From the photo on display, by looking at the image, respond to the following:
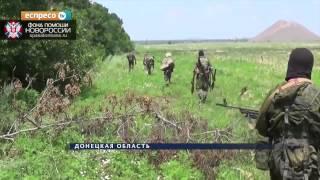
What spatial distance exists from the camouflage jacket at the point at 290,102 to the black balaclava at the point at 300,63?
0.17 ft

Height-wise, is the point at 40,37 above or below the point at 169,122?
above

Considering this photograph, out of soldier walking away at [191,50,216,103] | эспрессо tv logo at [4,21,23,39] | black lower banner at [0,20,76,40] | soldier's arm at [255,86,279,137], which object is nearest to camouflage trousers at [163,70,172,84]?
black lower banner at [0,20,76,40]

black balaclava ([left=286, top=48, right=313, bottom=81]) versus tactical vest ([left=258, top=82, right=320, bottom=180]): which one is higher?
black balaclava ([left=286, top=48, right=313, bottom=81])

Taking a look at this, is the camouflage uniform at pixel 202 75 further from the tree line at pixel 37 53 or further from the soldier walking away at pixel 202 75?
the tree line at pixel 37 53

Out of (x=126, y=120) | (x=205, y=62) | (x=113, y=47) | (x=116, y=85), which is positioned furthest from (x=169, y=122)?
(x=113, y=47)

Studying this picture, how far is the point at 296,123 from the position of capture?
525 centimetres

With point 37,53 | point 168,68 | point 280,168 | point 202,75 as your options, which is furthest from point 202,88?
point 280,168

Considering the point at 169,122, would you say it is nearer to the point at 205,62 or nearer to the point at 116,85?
the point at 205,62

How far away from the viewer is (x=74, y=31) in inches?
898

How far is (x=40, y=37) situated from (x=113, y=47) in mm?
62080

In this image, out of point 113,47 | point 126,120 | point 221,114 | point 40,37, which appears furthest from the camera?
point 113,47

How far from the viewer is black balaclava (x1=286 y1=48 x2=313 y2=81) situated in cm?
534

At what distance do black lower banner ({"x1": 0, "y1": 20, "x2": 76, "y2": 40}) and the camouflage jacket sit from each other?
13101 mm

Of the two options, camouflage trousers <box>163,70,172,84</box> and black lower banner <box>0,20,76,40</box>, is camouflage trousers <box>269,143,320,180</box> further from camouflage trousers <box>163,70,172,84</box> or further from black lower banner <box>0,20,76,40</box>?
camouflage trousers <box>163,70,172,84</box>
